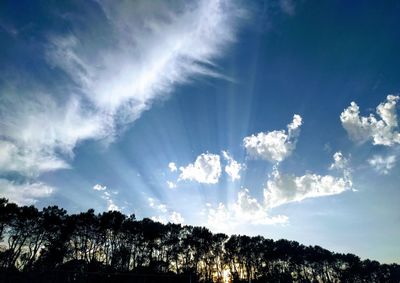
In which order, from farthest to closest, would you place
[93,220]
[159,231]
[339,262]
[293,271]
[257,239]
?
[339,262], [293,271], [257,239], [159,231], [93,220]

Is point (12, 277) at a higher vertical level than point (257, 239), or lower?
lower

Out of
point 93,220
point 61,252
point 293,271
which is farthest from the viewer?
point 293,271

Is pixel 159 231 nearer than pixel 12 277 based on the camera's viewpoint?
No

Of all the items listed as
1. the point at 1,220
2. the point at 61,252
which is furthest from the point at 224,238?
the point at 1,220

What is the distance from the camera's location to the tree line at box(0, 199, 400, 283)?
50.3 meters

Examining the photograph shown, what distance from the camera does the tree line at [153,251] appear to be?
50344 mm

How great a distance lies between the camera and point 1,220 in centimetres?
4806

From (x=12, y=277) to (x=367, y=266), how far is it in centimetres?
12585

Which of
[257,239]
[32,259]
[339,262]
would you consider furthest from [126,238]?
[339,262]

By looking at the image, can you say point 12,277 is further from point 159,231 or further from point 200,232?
point 200,232

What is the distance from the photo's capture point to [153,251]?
64438 millimetres

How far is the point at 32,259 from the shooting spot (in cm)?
4903

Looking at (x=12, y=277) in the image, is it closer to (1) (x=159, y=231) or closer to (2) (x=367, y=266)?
(1) (x=159, y=231)

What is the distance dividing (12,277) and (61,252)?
131 feet
